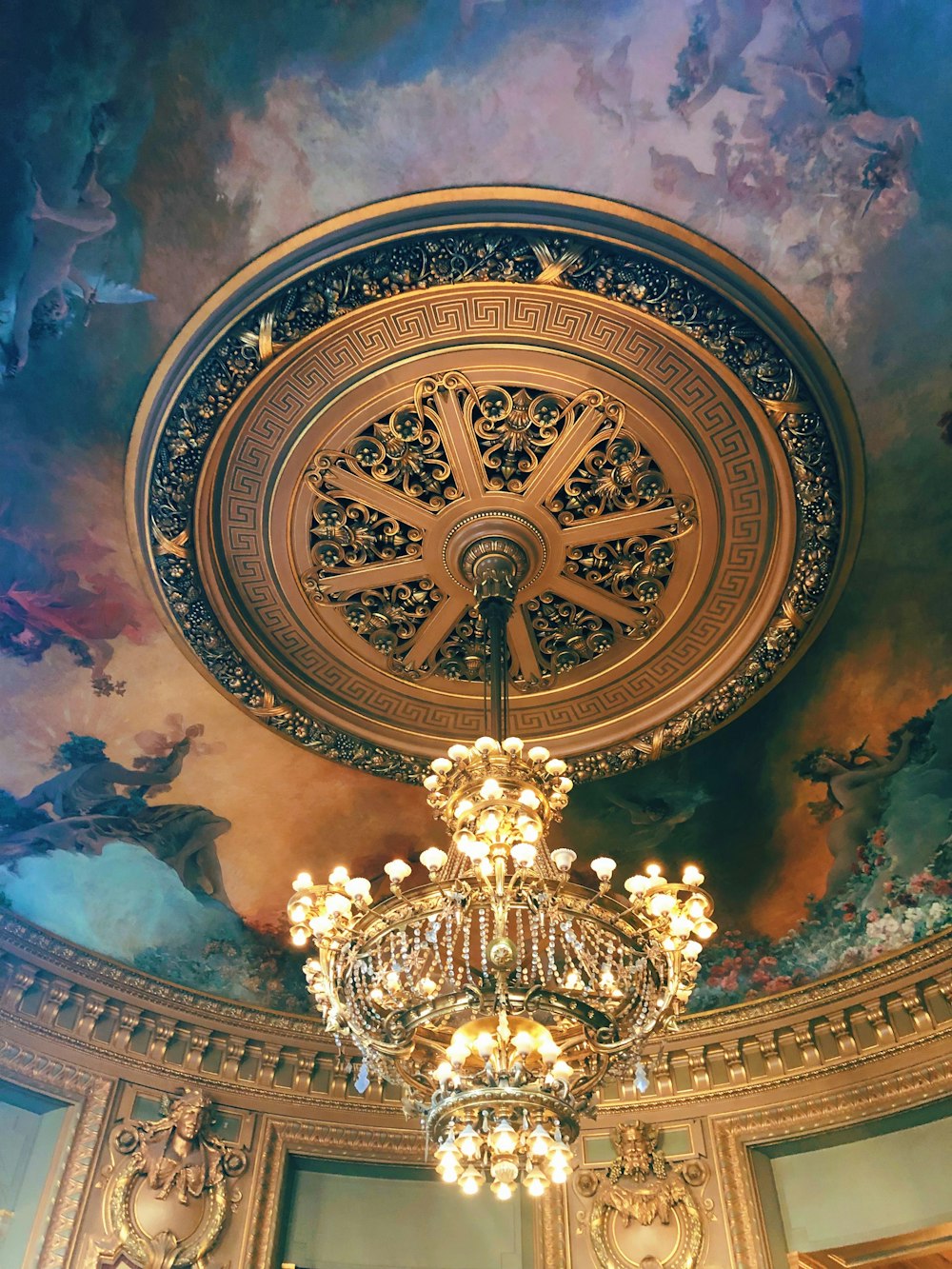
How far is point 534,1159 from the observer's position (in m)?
4.80

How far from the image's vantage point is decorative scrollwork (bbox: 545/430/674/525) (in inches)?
267

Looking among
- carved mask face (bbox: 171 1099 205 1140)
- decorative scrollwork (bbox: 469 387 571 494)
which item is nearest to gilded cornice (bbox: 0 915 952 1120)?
carved mask face (bbox: 171 1099 205 1140)

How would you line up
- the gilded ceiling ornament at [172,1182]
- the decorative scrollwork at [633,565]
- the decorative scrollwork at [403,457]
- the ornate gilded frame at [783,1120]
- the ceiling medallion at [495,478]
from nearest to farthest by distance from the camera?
the ceiling medallion at [495,478]
the decorative scrollwork at [403,457]
the gilded ceiling ornament at [172,1182]
the decorative scrollwork at [633,565]
the ornate gilded frame at [783,1120]

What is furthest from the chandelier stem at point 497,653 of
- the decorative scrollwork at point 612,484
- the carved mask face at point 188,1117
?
the carved mask face at point 188,1117

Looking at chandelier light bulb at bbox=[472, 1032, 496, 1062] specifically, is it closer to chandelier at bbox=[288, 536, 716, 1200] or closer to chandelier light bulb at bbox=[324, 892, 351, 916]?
chandelier at bbox=[288, 536, 716, 1200]

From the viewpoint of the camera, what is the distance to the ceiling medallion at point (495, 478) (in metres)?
5.89

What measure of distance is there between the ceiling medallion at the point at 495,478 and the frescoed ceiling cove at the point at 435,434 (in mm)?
49

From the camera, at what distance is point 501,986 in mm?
4730

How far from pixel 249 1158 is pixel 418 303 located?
6527 millimetres

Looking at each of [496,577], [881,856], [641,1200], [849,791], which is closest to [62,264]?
[496,577]

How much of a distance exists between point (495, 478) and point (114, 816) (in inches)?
156

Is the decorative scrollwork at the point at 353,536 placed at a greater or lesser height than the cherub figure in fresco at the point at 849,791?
greater

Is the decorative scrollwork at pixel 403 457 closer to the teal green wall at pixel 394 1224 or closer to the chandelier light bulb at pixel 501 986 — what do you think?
the chandelier light bulb at pixel 501 986

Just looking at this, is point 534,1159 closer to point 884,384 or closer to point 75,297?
point 884,384
